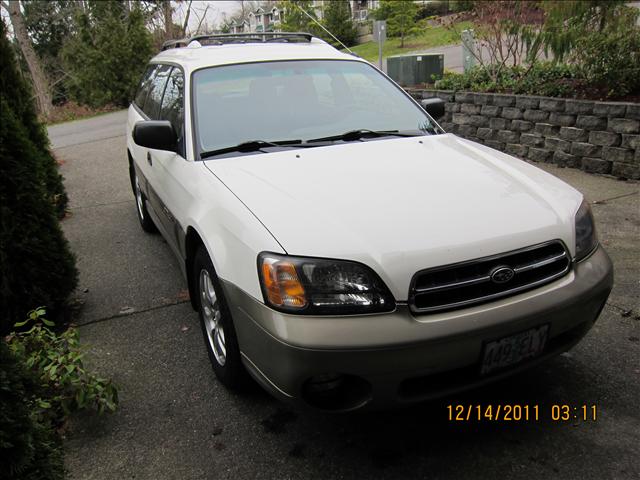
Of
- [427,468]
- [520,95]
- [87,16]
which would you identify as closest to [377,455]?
[427,468]

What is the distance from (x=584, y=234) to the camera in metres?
2.48

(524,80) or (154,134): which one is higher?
(154,134)

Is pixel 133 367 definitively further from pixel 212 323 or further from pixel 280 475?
pixel 280 475

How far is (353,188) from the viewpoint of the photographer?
255cm

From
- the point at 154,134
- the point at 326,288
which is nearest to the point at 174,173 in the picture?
the point at 154,134

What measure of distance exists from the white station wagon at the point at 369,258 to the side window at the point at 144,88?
6.35 ft

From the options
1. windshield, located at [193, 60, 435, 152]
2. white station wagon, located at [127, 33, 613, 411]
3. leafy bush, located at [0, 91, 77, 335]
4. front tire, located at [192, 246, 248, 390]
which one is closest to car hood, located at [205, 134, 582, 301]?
white station wagon, located at [127, 33, 613, 411]

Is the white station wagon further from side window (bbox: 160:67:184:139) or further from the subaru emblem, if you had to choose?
side window (bbox: 160:67:184:139)

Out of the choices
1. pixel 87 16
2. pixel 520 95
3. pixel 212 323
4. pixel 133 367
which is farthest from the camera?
pixel 87 16

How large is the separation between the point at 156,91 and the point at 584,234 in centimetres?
343

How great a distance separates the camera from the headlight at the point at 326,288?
205cm

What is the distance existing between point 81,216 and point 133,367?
3803mm

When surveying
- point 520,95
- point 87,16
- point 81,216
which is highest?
point 87,16
